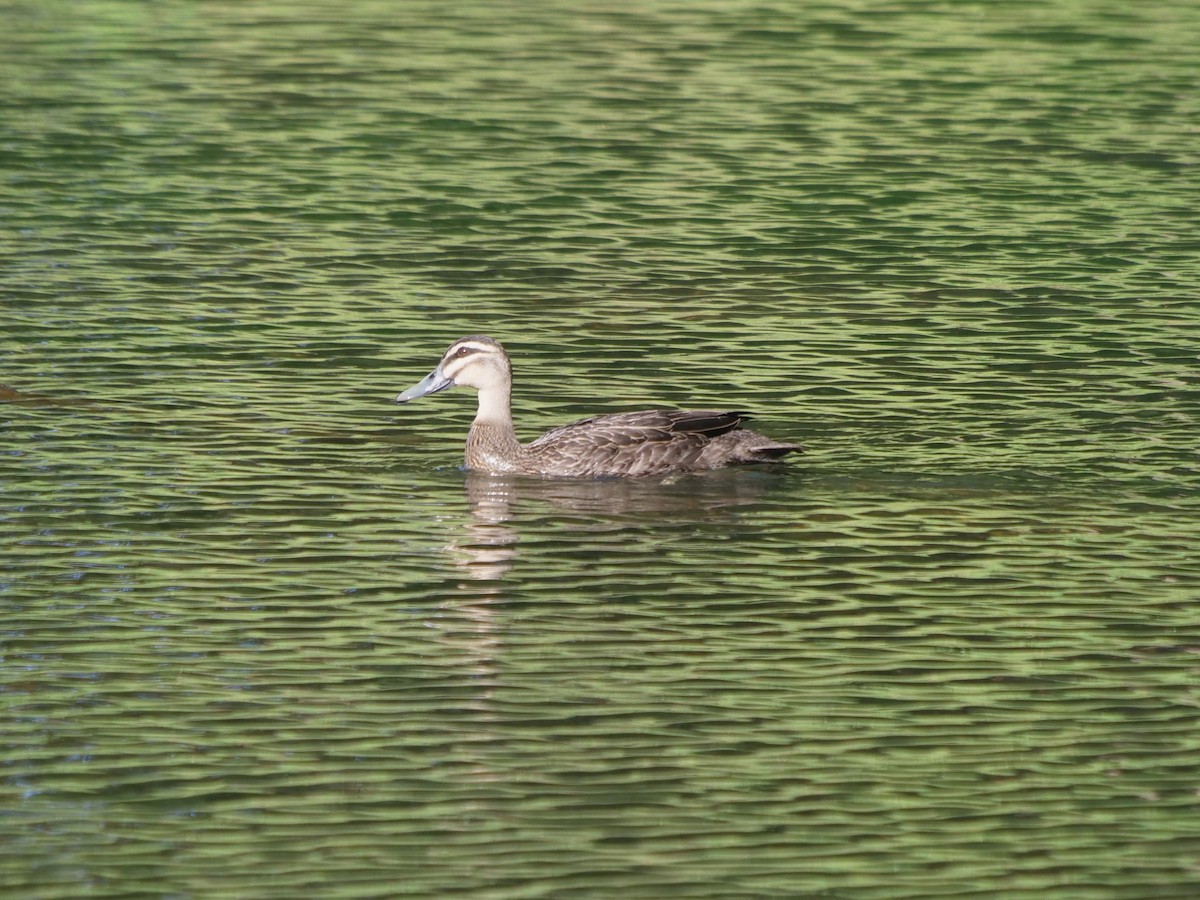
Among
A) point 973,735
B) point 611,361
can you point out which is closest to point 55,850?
point 973,735

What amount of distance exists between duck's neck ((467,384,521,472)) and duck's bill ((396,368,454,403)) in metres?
0.35

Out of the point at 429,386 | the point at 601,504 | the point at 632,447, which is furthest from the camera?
the point at 429,386

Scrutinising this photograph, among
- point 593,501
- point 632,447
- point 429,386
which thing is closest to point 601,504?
point 593,501

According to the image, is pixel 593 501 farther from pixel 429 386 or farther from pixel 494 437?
pixel 429 386

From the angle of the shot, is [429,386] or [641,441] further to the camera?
[429,386]

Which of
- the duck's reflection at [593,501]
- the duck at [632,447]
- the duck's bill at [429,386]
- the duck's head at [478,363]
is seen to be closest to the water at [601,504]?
the duck's reflection at [593,501]

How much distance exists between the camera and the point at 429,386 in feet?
56.6

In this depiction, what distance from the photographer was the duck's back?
16156mm

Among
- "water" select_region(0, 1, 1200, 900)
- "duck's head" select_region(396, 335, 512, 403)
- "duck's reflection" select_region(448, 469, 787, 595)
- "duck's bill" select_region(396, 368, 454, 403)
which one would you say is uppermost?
"duck's head" select_region(396, 335, 512, 403)

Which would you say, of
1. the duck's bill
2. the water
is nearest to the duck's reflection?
the water

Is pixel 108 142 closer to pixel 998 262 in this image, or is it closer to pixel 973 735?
pixel 998 262

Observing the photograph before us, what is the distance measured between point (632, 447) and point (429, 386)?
1.85m

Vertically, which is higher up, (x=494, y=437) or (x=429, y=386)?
(x=429, y=386)

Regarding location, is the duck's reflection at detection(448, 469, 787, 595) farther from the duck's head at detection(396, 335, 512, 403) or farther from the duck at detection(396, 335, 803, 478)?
the duck's head at detection(396, 335, 512, 403)
